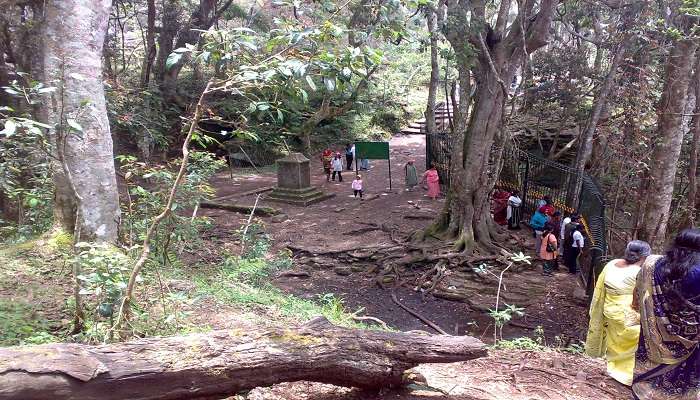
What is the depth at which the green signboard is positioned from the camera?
16156 millimetres

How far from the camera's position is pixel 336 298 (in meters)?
7.87

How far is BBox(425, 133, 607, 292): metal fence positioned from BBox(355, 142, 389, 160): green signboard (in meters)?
2.08

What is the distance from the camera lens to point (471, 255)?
10445 mm

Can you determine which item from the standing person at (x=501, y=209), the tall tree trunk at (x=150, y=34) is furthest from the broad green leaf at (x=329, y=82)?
the tall tree trunk at (x=150, y=34)

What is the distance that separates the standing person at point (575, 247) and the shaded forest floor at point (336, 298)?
0.87ft

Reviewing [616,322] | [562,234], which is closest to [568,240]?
[562,234]

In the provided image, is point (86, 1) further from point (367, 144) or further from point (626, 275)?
point (367, 144)

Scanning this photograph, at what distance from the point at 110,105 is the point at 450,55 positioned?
22.7ft

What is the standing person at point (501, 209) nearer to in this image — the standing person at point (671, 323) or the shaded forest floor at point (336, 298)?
the shaded forest floor at point (336, 298)

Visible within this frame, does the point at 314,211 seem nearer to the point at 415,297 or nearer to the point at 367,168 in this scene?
the point at 415,297

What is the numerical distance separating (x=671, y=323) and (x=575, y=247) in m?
7.24

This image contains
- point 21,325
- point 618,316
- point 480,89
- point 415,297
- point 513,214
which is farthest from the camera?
point 513,214

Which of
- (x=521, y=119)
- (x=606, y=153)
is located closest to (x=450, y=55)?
(x=606, y=153)

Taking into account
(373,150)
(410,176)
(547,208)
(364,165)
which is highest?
(373,150)
